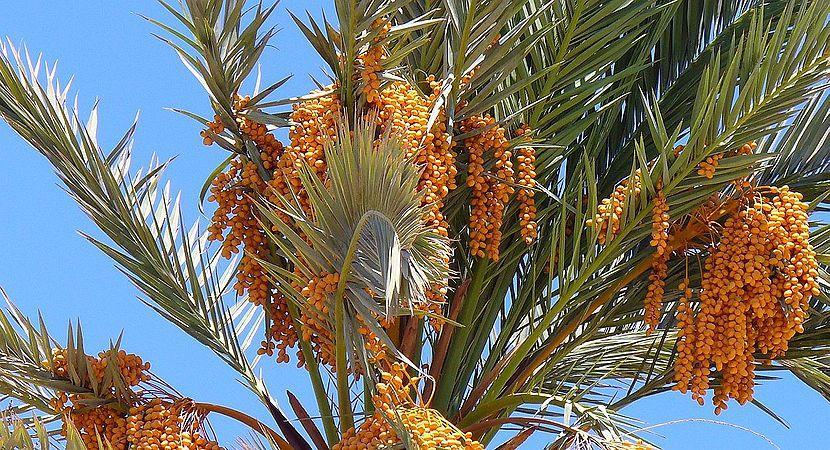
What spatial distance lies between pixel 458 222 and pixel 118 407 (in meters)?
1.56

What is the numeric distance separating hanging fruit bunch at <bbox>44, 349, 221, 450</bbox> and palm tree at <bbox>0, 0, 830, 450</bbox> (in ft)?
0.03

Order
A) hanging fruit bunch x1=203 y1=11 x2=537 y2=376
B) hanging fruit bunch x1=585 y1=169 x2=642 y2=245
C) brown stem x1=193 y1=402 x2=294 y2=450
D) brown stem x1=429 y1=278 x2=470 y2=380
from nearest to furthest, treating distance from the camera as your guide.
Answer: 1. hanging fruit bunch x1=203 y1=11 x2=537 y2=376
2. hanging fruit bunch x1=585 y1=169 x2=642 y2=245
3. brown stem x1=193 y1=402 x2=294 y2=450
4. brown stem x1=429 y1=278 x2=470 y2=380

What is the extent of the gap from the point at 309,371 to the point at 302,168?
1.13 meters

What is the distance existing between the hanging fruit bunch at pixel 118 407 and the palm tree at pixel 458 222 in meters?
0.01

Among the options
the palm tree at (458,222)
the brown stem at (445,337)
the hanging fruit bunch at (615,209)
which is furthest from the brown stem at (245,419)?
the hanging fruit bunch at (615,209)

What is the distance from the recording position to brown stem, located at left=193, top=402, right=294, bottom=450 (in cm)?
471

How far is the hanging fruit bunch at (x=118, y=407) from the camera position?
4555 millimetres

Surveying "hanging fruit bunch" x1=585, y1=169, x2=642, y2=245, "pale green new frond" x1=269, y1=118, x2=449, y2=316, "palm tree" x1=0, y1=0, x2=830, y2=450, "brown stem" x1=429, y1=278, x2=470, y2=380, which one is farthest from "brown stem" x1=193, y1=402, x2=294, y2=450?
"hanging fruit bunch" x1=585, y1=169, x2=642, y2=245

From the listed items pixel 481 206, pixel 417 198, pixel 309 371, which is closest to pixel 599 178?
pixel 481 206

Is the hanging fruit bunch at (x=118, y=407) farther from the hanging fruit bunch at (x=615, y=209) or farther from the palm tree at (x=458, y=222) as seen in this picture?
the hanging fruit bunch at (x=615, y=209)

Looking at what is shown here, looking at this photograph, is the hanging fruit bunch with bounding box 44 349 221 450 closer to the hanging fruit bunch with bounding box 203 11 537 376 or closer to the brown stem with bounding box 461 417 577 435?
the hanging fruit bunch with bounding box 203 11 537 376

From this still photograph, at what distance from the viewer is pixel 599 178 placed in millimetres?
5621

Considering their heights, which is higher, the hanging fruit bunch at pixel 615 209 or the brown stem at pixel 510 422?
the hanging fruit bunch at pixel 615 209

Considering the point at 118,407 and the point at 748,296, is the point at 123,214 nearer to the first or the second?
the point at 118,407
